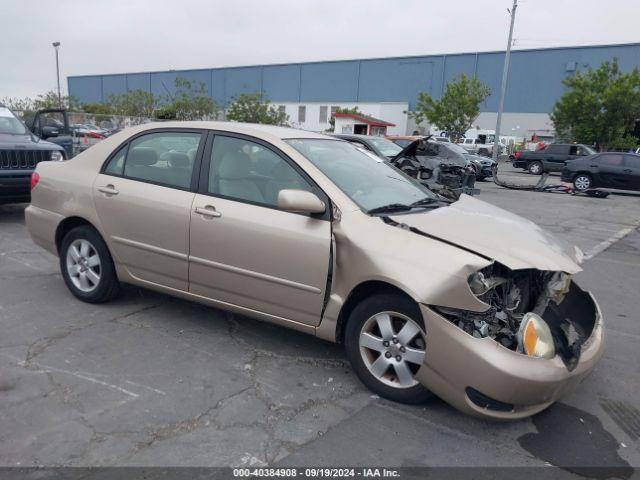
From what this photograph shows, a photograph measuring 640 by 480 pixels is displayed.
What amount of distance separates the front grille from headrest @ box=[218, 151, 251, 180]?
546 cm

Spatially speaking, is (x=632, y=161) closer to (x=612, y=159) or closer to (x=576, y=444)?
(x=612, y=159)

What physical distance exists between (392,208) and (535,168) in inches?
1041

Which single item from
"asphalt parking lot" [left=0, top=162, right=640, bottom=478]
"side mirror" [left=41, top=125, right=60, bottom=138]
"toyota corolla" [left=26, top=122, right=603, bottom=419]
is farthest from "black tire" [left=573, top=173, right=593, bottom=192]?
"toyota corolla" [left=26, top=122, right=603, bottom=419]

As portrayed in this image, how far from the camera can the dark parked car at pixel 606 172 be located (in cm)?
1744

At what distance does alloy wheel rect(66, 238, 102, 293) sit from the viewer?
15.3 ft

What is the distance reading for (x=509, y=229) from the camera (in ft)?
11.6

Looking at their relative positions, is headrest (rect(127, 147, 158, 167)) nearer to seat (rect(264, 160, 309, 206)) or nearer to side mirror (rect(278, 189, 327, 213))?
seat (rect(264, 160, 309, 206))

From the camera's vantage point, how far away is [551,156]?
1043 inches

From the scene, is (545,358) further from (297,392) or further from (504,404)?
(297,392)

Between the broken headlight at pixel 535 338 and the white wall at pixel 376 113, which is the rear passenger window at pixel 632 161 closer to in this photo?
the broken headlight at pixel 535 338

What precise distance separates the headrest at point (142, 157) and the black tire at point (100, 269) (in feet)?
2.32

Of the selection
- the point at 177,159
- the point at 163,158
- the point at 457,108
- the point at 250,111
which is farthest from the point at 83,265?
the point at 457,108

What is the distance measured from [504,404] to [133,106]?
4809cm

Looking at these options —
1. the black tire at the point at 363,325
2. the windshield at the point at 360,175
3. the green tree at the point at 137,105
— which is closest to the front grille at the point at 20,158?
the windshield at the point at 360,175
